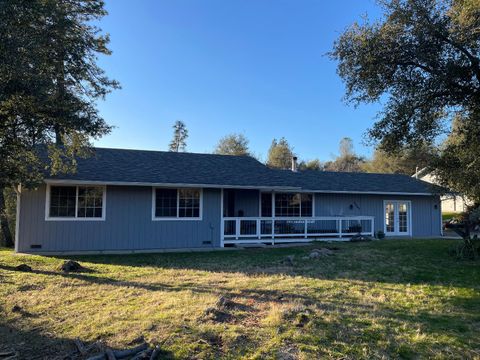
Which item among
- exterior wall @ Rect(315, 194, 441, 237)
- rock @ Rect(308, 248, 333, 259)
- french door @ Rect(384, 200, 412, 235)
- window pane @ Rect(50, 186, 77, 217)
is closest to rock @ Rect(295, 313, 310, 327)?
rock @ Rect(308, 248, 333, 259)

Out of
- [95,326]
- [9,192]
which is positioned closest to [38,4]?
[95,326]

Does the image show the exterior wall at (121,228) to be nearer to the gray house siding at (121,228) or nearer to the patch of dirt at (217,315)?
the gray house siding at (121,228)

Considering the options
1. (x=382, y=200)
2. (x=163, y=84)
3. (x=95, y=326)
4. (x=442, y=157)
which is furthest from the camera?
(x=163, y=84)

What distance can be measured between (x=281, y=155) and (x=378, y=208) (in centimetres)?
2860

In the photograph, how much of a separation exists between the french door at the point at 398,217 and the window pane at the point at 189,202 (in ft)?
34.2

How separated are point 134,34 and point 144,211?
22.7ft

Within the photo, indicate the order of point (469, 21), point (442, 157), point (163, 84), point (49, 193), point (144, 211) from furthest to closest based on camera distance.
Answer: point (163, 84) → point (144, 211) → point (49, 193) → point (442, 157) → point (469, 21)

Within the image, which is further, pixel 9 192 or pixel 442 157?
pixel 9 192

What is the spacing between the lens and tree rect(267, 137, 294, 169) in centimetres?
4669

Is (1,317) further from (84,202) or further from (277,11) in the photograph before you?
(277,11)

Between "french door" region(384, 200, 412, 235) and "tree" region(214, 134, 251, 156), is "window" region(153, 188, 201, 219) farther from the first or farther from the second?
"tree" region(214, 134, 251, 156)

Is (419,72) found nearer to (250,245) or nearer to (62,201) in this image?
(250,245)

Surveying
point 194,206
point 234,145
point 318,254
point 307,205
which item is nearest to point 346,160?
point 234,145

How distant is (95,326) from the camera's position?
5105 mm
